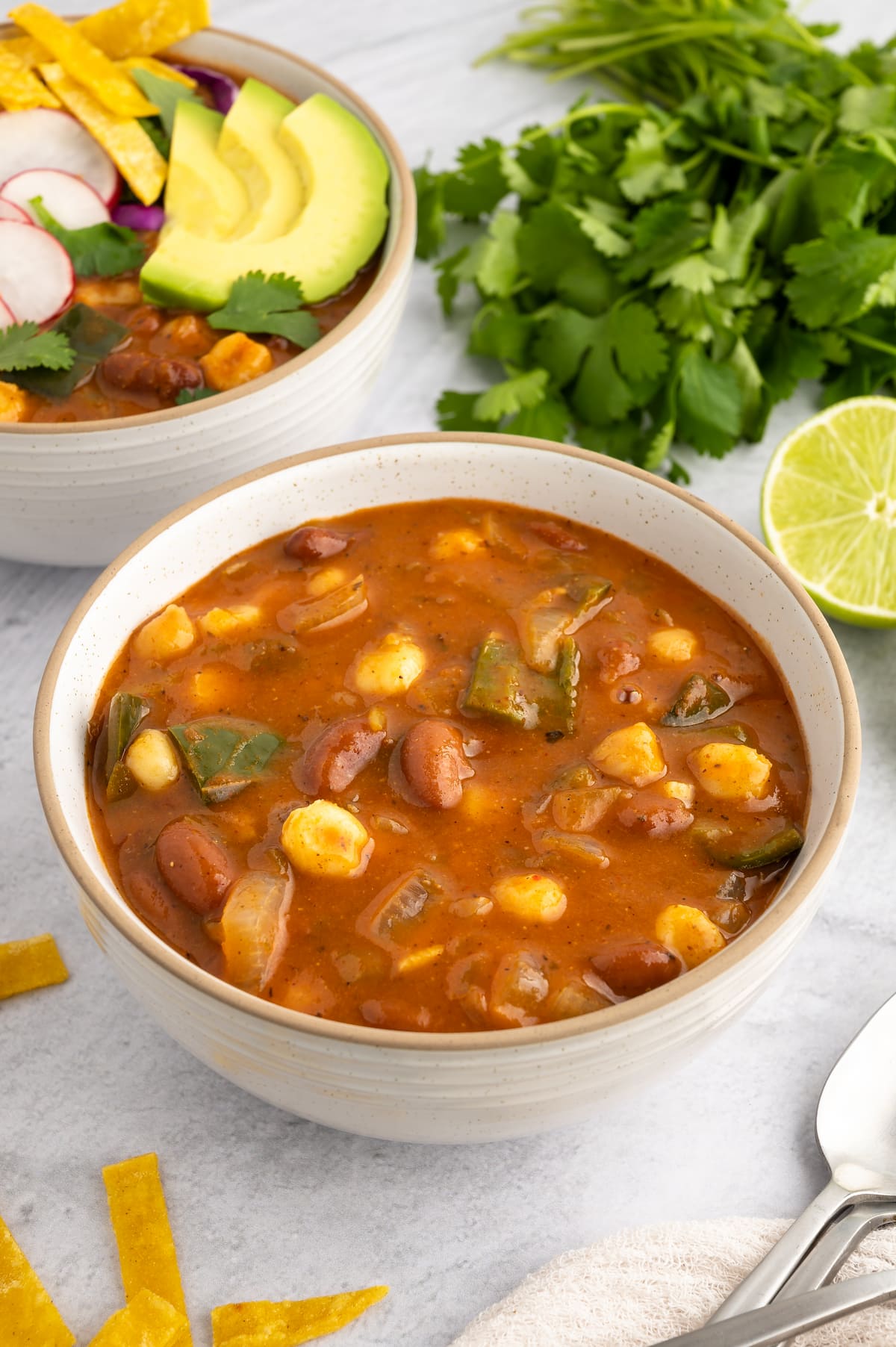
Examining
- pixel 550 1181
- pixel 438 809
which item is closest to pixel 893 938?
pixel 550 1181

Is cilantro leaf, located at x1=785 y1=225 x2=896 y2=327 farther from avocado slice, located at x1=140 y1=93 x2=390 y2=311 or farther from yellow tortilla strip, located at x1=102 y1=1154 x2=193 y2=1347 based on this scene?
yellow tortilla strip, located at x1=102 y1=1154 x2=193 y2=1347

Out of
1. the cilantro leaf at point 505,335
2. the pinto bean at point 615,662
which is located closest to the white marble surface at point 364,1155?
the pinto bean at point 615,662

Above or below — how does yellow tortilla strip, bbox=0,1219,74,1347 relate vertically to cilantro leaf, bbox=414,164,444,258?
below

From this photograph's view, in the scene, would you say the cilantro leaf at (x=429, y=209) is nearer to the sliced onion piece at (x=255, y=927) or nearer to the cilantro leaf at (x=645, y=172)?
the cilantro leaf at (x=645, y=172)

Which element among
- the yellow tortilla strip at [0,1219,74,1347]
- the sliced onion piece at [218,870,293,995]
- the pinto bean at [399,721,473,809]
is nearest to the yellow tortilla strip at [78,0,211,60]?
the pinto bean at [399,721,473,809]

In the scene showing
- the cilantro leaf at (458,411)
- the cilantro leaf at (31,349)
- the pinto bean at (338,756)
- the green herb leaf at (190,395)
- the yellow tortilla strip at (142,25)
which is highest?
the yellow tortilla strip at (142,25)
